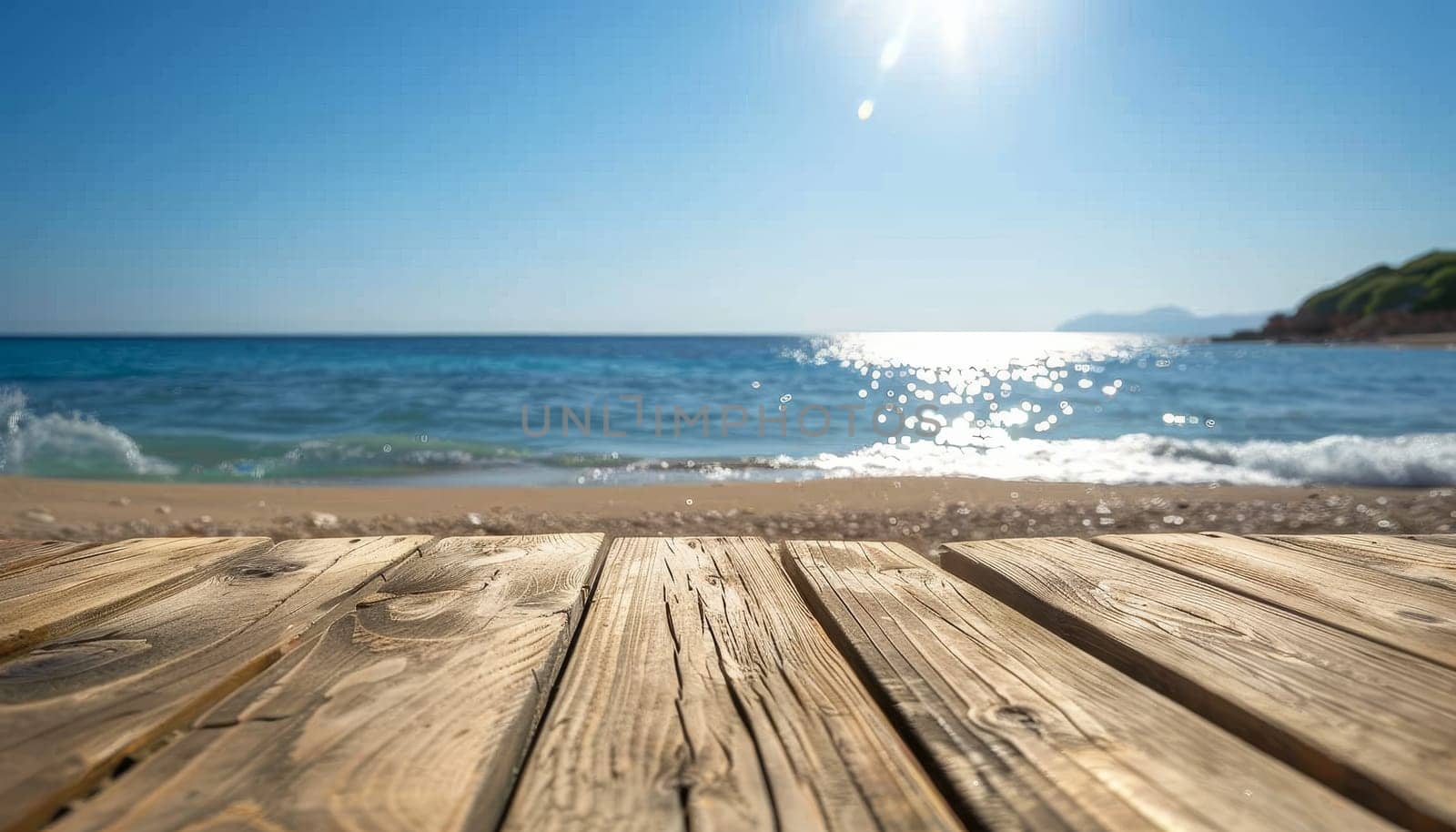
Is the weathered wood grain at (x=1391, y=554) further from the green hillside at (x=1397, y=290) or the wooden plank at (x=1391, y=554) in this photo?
the green hillside at (x=1397, y=290)

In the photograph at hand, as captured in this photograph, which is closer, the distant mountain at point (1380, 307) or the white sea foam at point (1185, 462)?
the white sea foam at point (1185, 462)

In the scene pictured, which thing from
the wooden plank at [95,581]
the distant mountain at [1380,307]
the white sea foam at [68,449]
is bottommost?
the white sea foam at [68,449]

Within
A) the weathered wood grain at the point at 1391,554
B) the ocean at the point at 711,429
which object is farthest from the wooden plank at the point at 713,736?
the ocean at the point at 711,429

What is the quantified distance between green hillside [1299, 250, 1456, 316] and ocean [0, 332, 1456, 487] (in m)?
46.4

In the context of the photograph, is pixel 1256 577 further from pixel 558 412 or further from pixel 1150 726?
pixel 558 412

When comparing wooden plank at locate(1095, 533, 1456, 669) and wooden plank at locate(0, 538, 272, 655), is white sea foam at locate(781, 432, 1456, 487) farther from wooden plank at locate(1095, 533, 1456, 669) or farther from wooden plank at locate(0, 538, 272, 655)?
wooden plank at locate(0, 538, 272, 655)

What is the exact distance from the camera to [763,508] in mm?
→ 6531

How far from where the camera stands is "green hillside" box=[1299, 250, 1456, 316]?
5759 cm

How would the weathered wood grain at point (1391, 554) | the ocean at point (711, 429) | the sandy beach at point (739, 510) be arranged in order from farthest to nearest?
the ocean at point (711, 429), the sandy beach at point (739, 510), the weathered wood grain at point (1391, 554)

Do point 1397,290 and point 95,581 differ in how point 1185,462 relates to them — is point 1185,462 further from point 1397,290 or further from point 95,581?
point 1397,290

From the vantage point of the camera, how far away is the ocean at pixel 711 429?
8.68 m

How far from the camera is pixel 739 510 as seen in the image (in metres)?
6.44

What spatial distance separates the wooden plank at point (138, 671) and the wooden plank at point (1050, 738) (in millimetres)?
669

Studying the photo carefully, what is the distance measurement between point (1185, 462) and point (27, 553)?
1027cm
